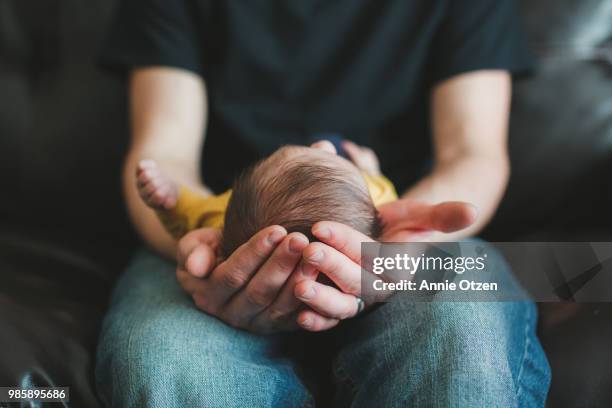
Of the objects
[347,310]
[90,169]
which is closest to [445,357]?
[347,310]

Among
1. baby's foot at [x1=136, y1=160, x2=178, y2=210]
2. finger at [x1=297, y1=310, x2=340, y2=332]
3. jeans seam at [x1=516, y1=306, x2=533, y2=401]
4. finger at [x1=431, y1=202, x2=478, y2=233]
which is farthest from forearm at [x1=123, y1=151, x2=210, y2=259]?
jeans seam at [x1=516, y1=306, x2=533, y2=401]

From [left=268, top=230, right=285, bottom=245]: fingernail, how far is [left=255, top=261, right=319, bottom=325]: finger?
0.04 metres

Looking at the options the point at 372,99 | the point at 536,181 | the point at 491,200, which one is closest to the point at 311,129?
the point at 372,99

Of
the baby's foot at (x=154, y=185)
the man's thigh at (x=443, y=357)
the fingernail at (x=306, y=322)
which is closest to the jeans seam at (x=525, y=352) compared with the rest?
the man's thigh at (x=443, y=357)

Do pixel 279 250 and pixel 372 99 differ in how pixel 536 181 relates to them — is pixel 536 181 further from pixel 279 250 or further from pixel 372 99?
pixel 279 250

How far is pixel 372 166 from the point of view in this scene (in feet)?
3.41

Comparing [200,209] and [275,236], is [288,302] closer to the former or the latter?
[275,236]

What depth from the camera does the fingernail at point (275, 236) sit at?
0.69 metres

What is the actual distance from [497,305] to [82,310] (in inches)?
25.3

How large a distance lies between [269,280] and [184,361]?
152 mm

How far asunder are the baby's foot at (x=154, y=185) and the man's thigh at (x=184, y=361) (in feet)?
0.44

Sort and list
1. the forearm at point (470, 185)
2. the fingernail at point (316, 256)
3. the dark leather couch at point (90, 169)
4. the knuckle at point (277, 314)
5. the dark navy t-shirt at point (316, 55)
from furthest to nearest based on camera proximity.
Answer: the dark navy t-shirt at point (316, 55)
the forearm at point (470, 185)
the dark leather couch at point (90, 169)
the knuckle at point (277, 314)
the fingernail at point (316, 256)

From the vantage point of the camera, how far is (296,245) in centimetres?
69

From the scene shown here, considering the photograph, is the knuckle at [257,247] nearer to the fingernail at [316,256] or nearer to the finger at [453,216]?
the fingernail at [316,256]
